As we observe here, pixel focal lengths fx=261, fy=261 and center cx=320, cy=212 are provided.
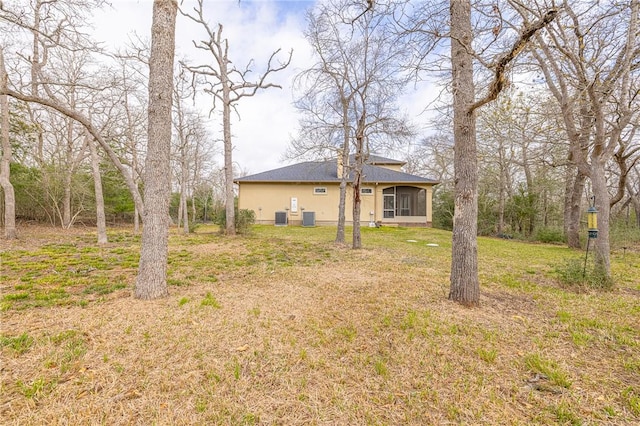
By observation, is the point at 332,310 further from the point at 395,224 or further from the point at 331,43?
the point at 395,224

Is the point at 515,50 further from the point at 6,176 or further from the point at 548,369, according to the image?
the point at 6,176

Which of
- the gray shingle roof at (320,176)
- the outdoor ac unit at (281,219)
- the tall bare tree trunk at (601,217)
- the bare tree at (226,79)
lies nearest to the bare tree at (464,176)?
the tall bare tree trunk at (601,217)

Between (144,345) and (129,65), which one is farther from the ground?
(129,65)

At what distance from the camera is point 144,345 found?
2.42m

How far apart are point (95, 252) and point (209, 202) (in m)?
19.7

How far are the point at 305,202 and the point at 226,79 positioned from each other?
29.8ft

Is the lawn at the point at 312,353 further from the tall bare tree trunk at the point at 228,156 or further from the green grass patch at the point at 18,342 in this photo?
the tall bare tree trunk at the point at 228,156

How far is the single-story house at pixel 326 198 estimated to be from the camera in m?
18.1

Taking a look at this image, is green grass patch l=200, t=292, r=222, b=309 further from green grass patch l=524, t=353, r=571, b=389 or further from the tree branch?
the tree branch

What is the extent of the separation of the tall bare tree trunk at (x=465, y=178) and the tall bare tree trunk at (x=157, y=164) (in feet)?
12.9

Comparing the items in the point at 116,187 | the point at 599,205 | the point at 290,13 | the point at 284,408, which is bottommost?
the point at 284,408

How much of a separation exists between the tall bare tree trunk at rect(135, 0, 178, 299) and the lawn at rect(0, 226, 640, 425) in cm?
42

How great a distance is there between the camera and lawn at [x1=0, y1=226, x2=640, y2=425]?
1.72m

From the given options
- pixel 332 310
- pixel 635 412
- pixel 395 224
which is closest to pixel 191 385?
pixel 332 310
